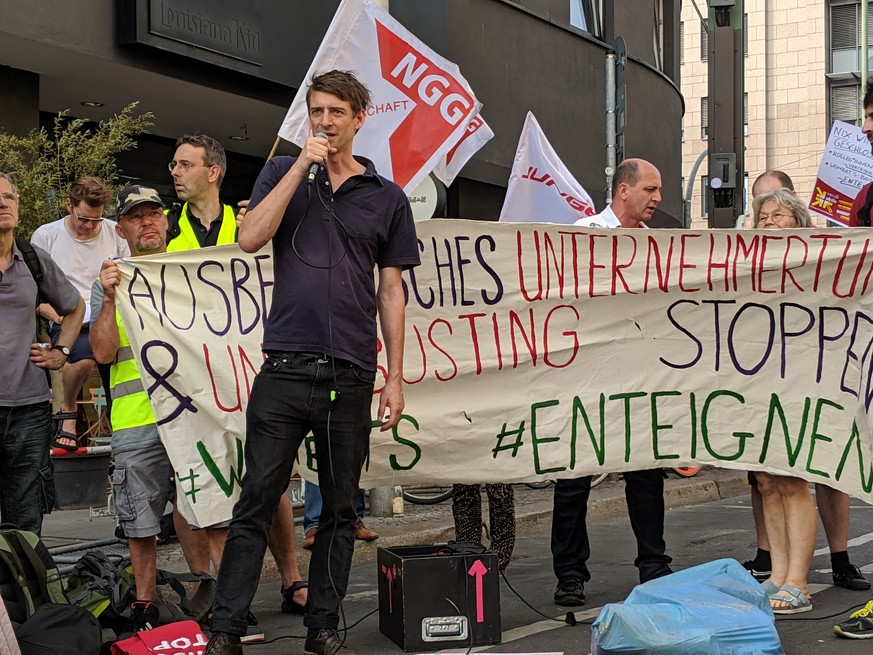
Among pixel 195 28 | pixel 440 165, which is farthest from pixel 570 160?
pixel 440 165

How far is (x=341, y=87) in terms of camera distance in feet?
15.6

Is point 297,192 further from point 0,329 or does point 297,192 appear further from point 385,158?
point 385,158

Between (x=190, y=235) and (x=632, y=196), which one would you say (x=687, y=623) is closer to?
(x=632, y=196)

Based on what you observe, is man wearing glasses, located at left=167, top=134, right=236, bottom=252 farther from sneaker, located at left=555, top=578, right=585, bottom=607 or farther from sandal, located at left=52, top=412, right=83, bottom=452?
sneaker, located at left=555, top=578, right=585, bottom=607


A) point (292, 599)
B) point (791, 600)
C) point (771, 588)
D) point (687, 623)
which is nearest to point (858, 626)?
point (791, 600)

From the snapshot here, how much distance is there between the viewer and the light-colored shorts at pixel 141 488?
5.30 metres

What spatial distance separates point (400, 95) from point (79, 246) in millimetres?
2223

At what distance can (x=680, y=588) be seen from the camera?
189 inches

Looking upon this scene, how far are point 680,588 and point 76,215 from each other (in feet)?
14.3

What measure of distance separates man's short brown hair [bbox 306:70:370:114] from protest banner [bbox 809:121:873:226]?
7.56 m

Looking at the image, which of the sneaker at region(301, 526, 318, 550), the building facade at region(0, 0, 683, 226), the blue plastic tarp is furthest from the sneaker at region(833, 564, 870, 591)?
the building facade at region(0, 0, 683, 226)

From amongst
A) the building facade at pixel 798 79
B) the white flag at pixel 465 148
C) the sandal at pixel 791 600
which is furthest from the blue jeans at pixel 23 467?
the building facade at pixel 798 79

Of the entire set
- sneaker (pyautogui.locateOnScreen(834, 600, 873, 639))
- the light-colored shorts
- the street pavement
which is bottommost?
the street pavement

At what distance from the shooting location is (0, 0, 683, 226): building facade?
11.2m
